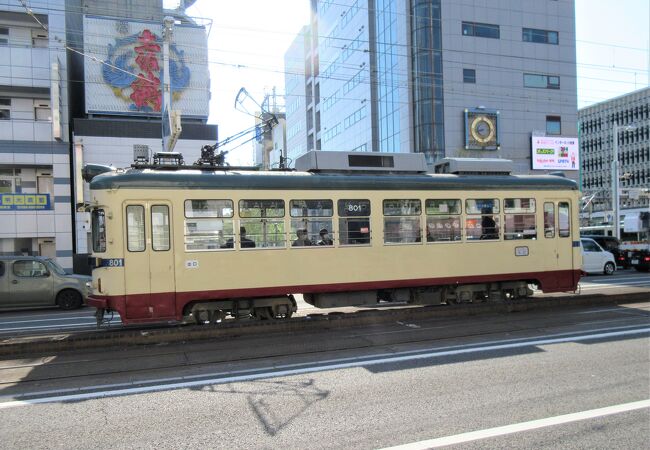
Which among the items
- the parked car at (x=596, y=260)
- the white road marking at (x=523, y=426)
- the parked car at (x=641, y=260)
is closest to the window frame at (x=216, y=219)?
the white road marking at (x=523, y=426)

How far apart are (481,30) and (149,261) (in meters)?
42.8

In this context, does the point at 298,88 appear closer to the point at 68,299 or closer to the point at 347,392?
the point at 68,299

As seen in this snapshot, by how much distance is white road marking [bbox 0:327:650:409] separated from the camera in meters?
5.84

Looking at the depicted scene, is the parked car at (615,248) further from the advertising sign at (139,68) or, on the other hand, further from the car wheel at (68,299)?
the car wheel at (68,299)

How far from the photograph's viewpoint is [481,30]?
44125 millimetres

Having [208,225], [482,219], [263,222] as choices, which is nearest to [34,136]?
[208,225]

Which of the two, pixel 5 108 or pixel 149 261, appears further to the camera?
pixel 5 108

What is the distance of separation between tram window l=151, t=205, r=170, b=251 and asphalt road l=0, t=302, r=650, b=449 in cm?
185

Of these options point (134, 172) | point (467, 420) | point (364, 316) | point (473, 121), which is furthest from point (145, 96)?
point (473, 121)

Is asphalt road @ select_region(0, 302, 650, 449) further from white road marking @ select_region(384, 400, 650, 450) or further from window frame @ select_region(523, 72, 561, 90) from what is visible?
window frame @ select_region(523, 72, 561, 90)

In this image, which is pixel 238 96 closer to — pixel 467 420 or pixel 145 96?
pixel 145 96

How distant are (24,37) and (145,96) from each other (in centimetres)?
626

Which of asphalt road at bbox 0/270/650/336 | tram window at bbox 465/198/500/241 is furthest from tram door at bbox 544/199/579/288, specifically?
asphalt road at bbox 0/270/650/336

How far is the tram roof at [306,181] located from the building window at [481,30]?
117ft
